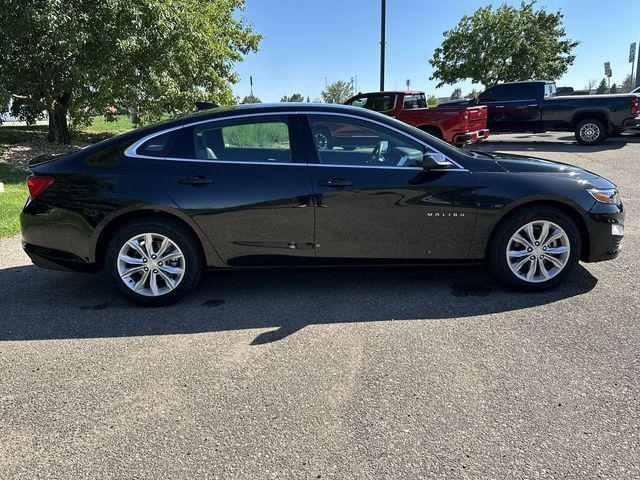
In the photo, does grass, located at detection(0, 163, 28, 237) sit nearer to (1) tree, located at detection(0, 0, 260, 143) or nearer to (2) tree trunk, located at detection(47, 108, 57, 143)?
(1) tree, located at detection(0, 0, 260, 143)

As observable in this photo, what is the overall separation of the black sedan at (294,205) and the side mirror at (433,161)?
13mm

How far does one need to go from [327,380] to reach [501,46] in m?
30.5

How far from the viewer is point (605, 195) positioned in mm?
4172

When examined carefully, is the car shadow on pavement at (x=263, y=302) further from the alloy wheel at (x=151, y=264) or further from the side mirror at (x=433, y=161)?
the side mirror at (x=433, y=161)

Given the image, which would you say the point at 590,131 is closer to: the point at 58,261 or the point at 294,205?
the point at 294,205

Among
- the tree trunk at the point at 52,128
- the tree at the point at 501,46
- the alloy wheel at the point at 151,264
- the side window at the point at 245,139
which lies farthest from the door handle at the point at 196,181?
the tree at the point at 501,46

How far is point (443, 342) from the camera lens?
3391 mm

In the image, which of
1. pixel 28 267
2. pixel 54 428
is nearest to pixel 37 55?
pixel 28 267

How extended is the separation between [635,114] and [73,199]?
613 inches

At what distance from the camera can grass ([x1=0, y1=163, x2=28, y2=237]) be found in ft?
21.7

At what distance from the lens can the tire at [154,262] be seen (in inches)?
156

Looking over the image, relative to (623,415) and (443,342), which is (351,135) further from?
(623,415)

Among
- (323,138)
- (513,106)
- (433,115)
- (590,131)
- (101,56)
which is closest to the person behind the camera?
(323,138)

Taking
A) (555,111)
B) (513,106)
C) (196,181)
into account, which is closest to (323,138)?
(196,181)
